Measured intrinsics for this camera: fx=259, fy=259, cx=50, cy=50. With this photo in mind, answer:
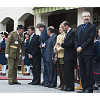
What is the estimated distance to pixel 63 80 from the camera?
7.24 metres

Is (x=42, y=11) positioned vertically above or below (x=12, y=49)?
above

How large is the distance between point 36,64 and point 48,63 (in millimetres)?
732

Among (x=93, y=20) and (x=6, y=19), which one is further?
(x=6, y=19)

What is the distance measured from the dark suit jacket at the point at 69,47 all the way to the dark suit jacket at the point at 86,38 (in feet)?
1.85

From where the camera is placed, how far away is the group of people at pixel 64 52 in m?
6.05

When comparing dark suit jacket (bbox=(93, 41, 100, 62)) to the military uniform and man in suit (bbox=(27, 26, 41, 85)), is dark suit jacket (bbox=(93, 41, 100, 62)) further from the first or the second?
the military uniform

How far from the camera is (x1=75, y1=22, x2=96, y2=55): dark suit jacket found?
19.7ft

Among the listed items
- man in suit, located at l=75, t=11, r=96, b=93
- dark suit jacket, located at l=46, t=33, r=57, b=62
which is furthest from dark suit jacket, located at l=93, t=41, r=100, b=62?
dark suit jacket, located at l=46, t=33, r=57, b=62

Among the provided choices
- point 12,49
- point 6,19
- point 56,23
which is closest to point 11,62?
point 12,49

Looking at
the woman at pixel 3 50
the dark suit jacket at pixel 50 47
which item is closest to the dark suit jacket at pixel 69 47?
the dark suit jacket at pixel 50 47

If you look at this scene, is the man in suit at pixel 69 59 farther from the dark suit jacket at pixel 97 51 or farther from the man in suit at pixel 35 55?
the man in suit at pixel 35 55

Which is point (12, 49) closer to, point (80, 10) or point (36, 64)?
point (36, 64)

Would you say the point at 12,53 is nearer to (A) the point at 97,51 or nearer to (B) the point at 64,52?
(B) the point at 64,52

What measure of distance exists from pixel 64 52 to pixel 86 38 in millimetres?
1011
